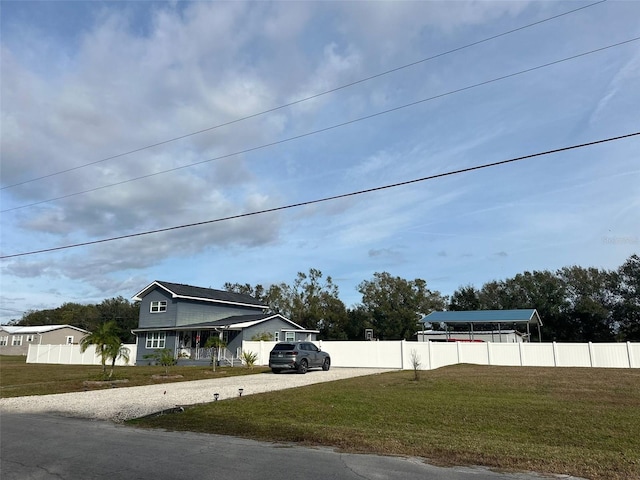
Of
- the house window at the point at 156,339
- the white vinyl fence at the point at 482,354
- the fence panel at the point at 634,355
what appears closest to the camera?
the fence panel at the point at 634,355

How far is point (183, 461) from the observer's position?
7.64 metres

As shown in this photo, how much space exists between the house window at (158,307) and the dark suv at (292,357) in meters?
19.3

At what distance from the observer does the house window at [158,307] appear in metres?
42.3

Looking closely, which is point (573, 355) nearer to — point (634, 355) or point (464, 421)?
point (634, 355)

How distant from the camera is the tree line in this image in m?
57.0

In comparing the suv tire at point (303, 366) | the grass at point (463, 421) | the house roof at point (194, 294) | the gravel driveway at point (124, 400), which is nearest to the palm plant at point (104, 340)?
the gravel driveway at point (124, 400)

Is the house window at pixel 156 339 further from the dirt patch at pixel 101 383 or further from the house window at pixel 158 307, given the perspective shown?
the dirt patch at pixel 101 383

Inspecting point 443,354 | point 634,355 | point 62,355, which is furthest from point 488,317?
point 62,355

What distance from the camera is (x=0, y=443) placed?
948cm

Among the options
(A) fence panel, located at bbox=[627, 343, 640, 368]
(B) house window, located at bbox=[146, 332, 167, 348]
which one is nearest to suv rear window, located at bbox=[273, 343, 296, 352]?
(B) house window, located at bbox=[146, 332, 167, 348]

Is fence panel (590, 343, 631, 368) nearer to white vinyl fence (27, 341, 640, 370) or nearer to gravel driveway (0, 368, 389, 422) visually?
white vinyl fence (27, 341, 640, 370)

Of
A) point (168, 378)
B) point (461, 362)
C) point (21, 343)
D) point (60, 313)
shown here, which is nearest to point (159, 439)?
point (168, 378)

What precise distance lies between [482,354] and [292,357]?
12.2 meters

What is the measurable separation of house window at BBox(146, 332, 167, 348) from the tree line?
786 inches
